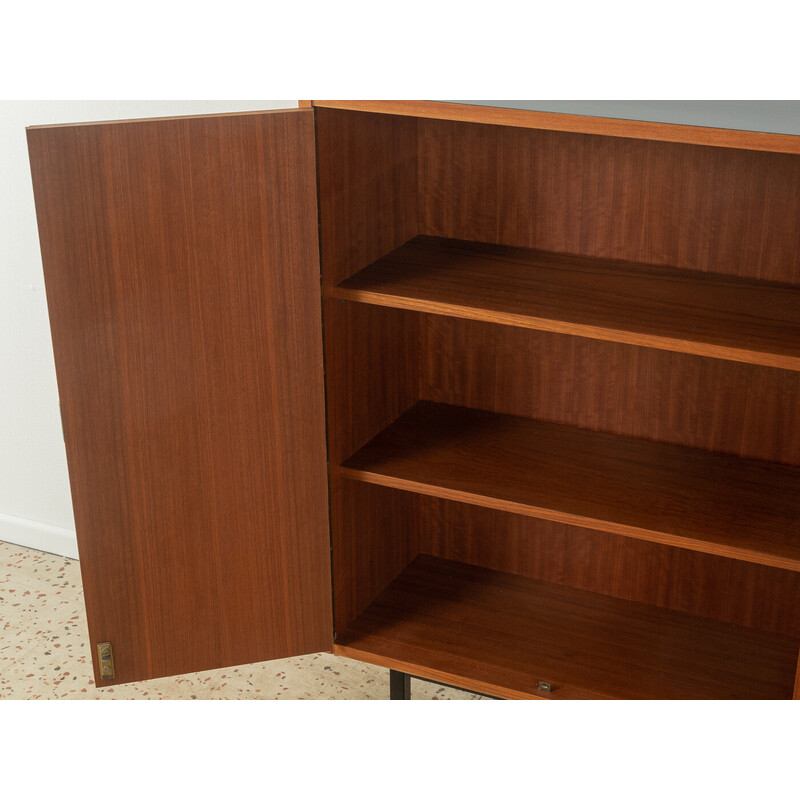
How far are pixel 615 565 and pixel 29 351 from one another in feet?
5.75

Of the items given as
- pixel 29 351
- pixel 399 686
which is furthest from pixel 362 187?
pixel 29 351

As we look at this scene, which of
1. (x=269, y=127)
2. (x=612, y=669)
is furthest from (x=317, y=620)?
(x=269, y=127)

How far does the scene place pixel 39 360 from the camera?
3.15 metres

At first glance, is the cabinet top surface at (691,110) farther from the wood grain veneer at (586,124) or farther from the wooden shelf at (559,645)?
the wooden shelf at (559,645)

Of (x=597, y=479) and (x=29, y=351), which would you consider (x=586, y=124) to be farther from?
(x=29, y=351)

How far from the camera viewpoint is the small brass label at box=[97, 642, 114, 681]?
2086 millimetres

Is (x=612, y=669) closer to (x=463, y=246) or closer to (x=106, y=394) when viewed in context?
(x=463, y=246)

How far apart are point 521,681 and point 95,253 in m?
1.15

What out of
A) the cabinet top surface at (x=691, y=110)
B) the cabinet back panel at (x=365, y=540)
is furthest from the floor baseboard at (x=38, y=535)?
the cabinet top surface at (x=691, y=110)

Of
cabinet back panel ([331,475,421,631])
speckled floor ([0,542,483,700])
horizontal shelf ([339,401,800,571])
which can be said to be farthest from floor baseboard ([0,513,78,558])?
horizontal shelf ([339,401,800,571])

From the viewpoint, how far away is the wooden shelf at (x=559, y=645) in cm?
219

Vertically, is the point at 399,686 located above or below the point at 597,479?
below

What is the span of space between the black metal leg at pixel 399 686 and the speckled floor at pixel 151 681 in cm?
21

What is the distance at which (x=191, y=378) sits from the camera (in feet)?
6.36
